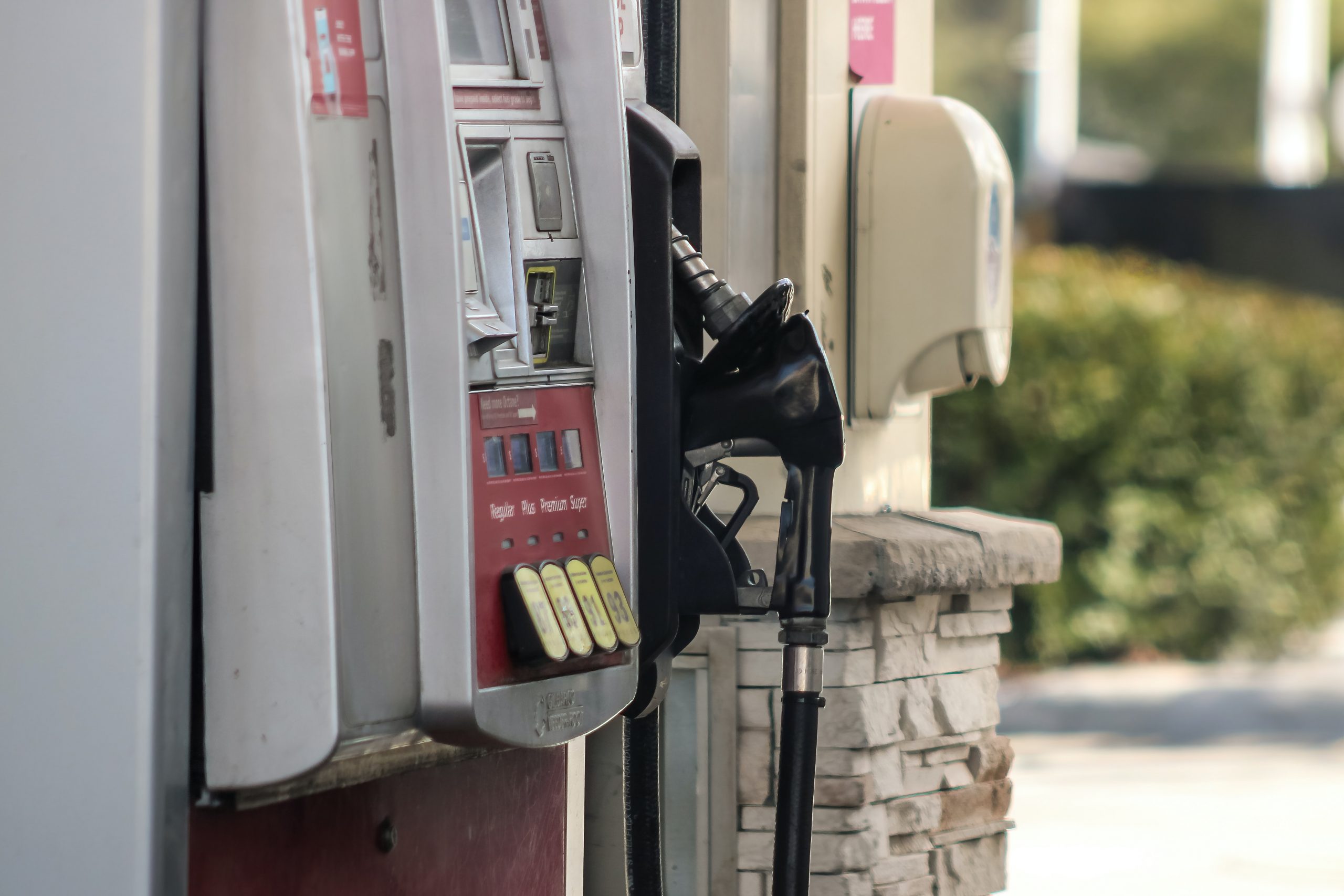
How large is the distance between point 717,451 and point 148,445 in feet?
2.65

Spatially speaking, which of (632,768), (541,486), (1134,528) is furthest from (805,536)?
(1134,528)

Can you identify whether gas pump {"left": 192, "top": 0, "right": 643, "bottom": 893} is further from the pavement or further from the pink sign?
the pavement

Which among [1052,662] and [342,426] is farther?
[1052,662]

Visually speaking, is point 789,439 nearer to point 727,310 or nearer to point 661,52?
point 727,310

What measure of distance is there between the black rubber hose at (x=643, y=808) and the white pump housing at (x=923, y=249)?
95 centimetres

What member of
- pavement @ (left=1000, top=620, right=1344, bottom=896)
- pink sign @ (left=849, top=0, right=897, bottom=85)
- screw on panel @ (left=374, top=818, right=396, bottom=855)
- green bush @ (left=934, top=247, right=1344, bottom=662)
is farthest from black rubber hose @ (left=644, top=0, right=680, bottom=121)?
green bush @ (left=934, top=247, right=1344, bottom=662)

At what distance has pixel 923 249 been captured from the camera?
3406 millimetres

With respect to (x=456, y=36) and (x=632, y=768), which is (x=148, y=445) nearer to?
(x=456, y=36)

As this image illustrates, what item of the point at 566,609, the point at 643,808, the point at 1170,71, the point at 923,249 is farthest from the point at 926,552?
the point at 1170,71

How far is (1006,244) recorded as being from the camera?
3.54m

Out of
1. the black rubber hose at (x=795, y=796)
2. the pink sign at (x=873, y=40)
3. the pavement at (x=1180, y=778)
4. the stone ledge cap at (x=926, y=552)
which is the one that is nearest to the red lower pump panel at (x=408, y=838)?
the black rubber hose at (x=795, y=796)

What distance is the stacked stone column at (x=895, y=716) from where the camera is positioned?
322cm

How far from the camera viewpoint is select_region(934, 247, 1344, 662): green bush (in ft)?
25.4

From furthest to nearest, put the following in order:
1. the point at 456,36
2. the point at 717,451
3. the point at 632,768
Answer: the point at 632,768 < the point at 717,451 < the point at 456,36
